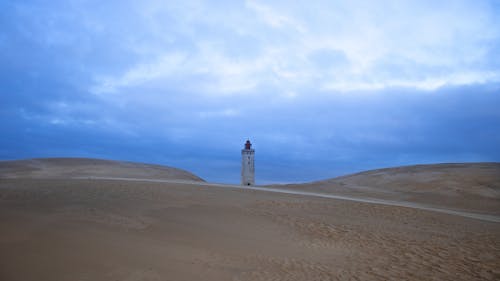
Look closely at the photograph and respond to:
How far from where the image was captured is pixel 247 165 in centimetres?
3080

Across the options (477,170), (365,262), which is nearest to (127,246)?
(365,262)

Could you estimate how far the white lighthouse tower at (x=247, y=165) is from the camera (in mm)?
30766

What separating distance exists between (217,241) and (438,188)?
80.6 ft

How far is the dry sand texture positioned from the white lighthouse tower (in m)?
16.2

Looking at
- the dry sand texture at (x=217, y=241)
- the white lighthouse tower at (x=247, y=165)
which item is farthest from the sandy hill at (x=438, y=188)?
the dry sand texture at (x=217, y=241)

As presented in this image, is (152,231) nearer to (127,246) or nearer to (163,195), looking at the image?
(127,246)

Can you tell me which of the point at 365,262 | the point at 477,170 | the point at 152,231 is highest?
the point at 477,170

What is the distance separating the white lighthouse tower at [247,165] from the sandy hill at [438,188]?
17.8 feet

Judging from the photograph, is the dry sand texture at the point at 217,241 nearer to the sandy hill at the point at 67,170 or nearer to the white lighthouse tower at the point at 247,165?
the white lighthouse tower at the point at 247,165

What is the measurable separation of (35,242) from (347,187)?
1022 inches

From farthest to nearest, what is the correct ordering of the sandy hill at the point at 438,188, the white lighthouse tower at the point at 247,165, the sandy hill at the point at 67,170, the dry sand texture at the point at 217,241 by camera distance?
the sandy hill at the point at 67,170, the white lighthouse tower at the point at 247,165, the sandy hill at the point at 438,188, the dry sand texture at the point at 217,241

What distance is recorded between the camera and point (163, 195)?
15.1 m

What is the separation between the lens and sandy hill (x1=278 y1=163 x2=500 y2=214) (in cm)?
2297

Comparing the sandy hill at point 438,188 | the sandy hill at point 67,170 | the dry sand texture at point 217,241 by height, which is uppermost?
the sandy hill at point 67,170
